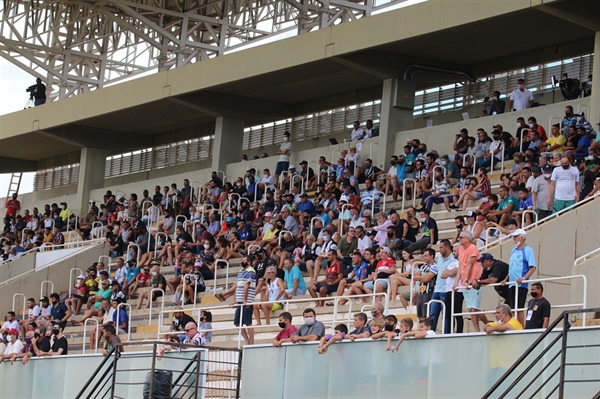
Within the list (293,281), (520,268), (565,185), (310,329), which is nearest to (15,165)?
(293,281)

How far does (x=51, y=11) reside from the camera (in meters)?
42.1

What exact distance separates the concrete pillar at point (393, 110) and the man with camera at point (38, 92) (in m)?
17.7

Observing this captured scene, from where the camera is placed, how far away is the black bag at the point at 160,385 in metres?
15.3

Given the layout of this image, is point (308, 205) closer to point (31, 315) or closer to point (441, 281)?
point (31, 315)

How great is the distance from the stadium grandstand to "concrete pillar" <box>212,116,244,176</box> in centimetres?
5

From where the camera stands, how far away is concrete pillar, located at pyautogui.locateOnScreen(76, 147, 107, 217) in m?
36.4

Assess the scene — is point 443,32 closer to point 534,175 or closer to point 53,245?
point 534,175

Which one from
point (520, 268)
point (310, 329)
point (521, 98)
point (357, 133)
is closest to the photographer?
point (520, 268)

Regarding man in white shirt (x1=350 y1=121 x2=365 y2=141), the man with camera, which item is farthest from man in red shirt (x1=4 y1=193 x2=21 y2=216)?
man in white shirt (x1=350 y1=121 x2=365 y2=141)

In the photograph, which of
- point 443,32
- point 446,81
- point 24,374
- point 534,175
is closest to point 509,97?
point 446,81

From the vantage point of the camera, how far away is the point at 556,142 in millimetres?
21375

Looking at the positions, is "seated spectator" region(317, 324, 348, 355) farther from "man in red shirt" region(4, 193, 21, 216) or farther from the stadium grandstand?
"man in red shirt" region(4, 193, 21, 216)

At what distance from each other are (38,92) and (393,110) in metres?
18.1

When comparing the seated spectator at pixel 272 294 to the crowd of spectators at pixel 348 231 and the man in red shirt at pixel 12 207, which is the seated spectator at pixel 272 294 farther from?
the man in red shirt at pixel 12 207
